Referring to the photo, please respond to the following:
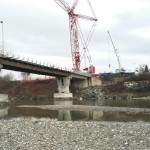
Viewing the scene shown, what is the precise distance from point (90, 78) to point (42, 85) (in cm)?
2055

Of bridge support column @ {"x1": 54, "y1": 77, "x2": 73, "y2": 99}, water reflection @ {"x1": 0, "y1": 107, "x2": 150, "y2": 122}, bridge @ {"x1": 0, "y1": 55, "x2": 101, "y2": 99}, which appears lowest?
→ water reflection @ {"x1": 0, "y1": 107, "x2": 150, "y2": 122}

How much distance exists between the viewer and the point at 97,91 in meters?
123

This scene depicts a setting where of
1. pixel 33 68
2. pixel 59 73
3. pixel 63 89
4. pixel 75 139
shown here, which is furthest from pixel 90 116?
pixel 63 89

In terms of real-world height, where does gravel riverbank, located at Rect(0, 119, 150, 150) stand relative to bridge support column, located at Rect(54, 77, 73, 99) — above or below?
below

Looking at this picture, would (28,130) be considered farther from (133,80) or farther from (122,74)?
(122,74)

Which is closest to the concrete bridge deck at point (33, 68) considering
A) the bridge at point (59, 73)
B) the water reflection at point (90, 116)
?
the bridge at point (59, 73)

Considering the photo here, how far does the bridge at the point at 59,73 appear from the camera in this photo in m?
89.5

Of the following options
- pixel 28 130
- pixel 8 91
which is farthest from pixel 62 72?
pixel 28 130

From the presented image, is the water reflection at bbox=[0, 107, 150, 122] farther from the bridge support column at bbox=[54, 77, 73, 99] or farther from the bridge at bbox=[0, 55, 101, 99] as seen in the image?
the bridge support column at bbox=[54, 77, 73, 99]

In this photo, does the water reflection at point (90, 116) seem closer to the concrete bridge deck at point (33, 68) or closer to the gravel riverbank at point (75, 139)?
the gravel riverbank at point (75, 139)


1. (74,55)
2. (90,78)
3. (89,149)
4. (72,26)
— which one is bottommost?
(89,149)

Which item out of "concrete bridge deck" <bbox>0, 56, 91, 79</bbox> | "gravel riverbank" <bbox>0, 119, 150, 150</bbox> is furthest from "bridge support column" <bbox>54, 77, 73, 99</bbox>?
"gravel riverbank" <bbox>0, 119, 150, 150</bbox>

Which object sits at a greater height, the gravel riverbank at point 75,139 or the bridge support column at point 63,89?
the bridge support column at point 63,89

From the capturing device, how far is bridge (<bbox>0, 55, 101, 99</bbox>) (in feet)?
294
